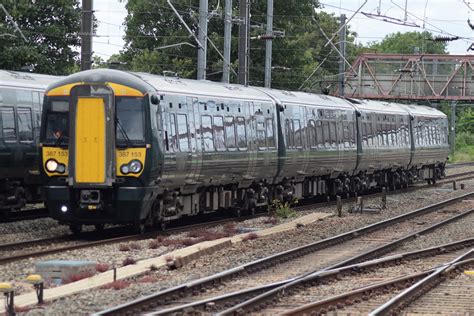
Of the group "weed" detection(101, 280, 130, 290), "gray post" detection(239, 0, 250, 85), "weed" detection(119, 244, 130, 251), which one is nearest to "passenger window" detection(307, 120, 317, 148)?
"gray post" detection(239, 0, 250, 85)

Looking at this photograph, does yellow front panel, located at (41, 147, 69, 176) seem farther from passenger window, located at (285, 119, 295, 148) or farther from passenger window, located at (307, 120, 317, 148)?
passenger window, located at (307, 120, 317, 148)

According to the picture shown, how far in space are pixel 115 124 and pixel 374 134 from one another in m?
18.6

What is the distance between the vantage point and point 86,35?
80.1 feet

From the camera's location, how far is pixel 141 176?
1870cm

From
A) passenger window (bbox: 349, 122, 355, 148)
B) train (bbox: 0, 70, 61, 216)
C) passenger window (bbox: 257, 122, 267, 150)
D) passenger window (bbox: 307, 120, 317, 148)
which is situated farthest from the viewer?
passenger window (bbox: 349, 122, 355, 148)

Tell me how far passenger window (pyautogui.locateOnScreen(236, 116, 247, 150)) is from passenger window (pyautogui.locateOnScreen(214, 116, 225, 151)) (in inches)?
41.7

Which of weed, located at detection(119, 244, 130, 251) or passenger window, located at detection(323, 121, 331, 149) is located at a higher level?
passenger window, located at detection(323, 121, 331, 149)

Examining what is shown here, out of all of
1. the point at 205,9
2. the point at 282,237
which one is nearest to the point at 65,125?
the point at 282,237

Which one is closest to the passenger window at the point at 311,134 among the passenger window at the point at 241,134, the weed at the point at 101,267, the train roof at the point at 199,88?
the train roof at the point at 199,88

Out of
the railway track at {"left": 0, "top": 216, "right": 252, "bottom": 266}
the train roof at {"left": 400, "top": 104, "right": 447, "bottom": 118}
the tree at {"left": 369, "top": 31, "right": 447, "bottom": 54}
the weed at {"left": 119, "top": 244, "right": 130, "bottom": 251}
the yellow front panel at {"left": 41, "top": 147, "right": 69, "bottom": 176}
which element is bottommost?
the railway track at {"left": 0, "top": 216, "right": 252, "bottom": 266}

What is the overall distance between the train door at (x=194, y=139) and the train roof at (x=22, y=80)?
386 centimetres

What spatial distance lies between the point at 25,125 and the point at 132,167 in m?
4.49

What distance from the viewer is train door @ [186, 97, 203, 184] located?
21031 millimetres

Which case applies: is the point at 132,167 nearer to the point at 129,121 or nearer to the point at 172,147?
the point at 129,121
